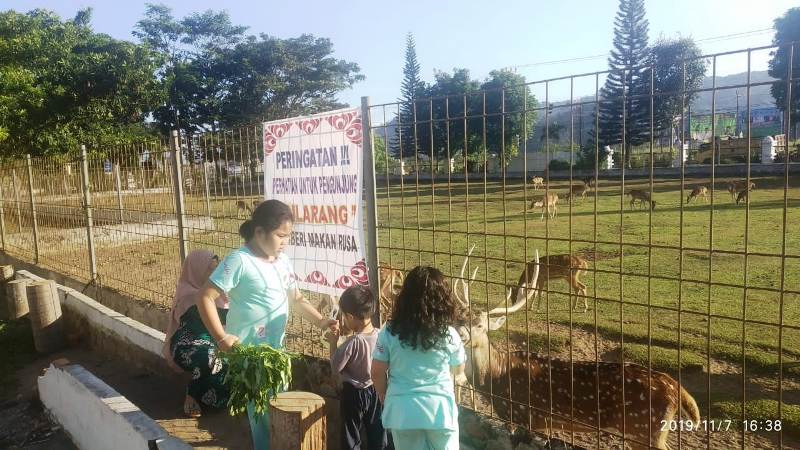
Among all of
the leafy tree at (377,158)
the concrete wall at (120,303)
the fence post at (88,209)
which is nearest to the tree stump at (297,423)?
the leafy tree at (377,158)

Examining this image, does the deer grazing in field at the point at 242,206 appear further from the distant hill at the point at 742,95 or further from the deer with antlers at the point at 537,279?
the distant hill at the point at 742,95

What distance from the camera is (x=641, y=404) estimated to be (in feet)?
11.0

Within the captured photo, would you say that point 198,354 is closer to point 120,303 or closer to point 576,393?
point 576,393

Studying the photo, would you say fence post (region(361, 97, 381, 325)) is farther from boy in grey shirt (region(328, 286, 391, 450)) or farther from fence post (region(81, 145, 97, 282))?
fence post (region(81, 145, 97, 282))

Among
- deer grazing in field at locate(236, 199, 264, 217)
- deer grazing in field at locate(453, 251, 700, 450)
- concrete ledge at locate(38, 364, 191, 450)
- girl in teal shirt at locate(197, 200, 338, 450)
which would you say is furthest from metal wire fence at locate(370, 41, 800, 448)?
concrete ledge at locate(38, 364, 191, 450)

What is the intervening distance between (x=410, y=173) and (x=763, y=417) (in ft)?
11.1

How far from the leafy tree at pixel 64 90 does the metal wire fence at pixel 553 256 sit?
8272 millimetres

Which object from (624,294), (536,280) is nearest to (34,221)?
(536,280)

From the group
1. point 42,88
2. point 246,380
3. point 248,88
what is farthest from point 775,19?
point 246,380

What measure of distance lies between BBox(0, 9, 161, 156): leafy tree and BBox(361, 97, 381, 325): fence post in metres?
17.7

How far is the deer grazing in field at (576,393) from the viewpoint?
3.29 meters

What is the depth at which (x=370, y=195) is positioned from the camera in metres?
4.00

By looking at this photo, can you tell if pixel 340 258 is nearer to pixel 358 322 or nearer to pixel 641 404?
pixel 358 322

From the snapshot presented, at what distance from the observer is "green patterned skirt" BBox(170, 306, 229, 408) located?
4.36 m
